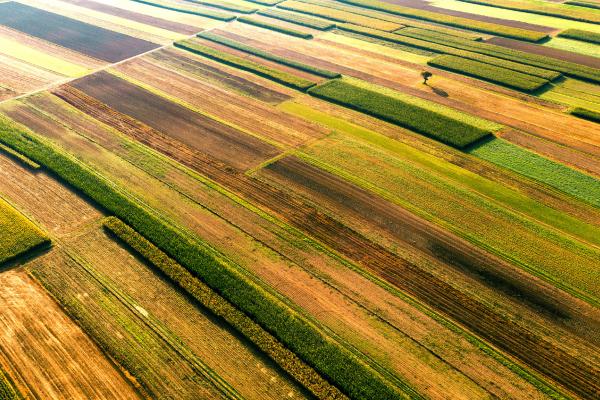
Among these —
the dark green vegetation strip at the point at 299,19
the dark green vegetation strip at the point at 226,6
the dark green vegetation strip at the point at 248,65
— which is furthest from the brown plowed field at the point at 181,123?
the dark green vegetation strip at the point at 226,6

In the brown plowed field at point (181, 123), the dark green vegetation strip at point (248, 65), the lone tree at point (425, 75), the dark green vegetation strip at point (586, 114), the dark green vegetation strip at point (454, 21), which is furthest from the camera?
the dark green vegetation strip at point (454, 21)

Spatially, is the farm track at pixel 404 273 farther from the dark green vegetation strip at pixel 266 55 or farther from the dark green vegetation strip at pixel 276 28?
the dark green vegetation strip at pixel 276 28

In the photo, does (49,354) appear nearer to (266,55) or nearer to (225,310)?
(225,310)

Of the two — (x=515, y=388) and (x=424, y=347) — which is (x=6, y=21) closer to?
(x=424, y=347)

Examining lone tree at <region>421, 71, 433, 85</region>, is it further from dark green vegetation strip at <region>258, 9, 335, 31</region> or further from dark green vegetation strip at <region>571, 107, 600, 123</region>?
dark green vegetation strip at <region>258, 9, 335, 31</region>

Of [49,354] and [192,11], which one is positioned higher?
[192,11]

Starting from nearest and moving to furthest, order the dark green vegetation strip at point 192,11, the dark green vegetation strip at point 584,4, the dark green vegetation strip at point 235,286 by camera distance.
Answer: the dark green vegetation strip at point 235,286
the dark green vegetation strip at point 192,11
the dark green vegetation strip at point 584,4


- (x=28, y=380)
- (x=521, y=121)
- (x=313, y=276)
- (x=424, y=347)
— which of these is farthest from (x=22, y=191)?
(x=521, y=121)

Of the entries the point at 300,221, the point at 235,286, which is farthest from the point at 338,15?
the point at 235,286
